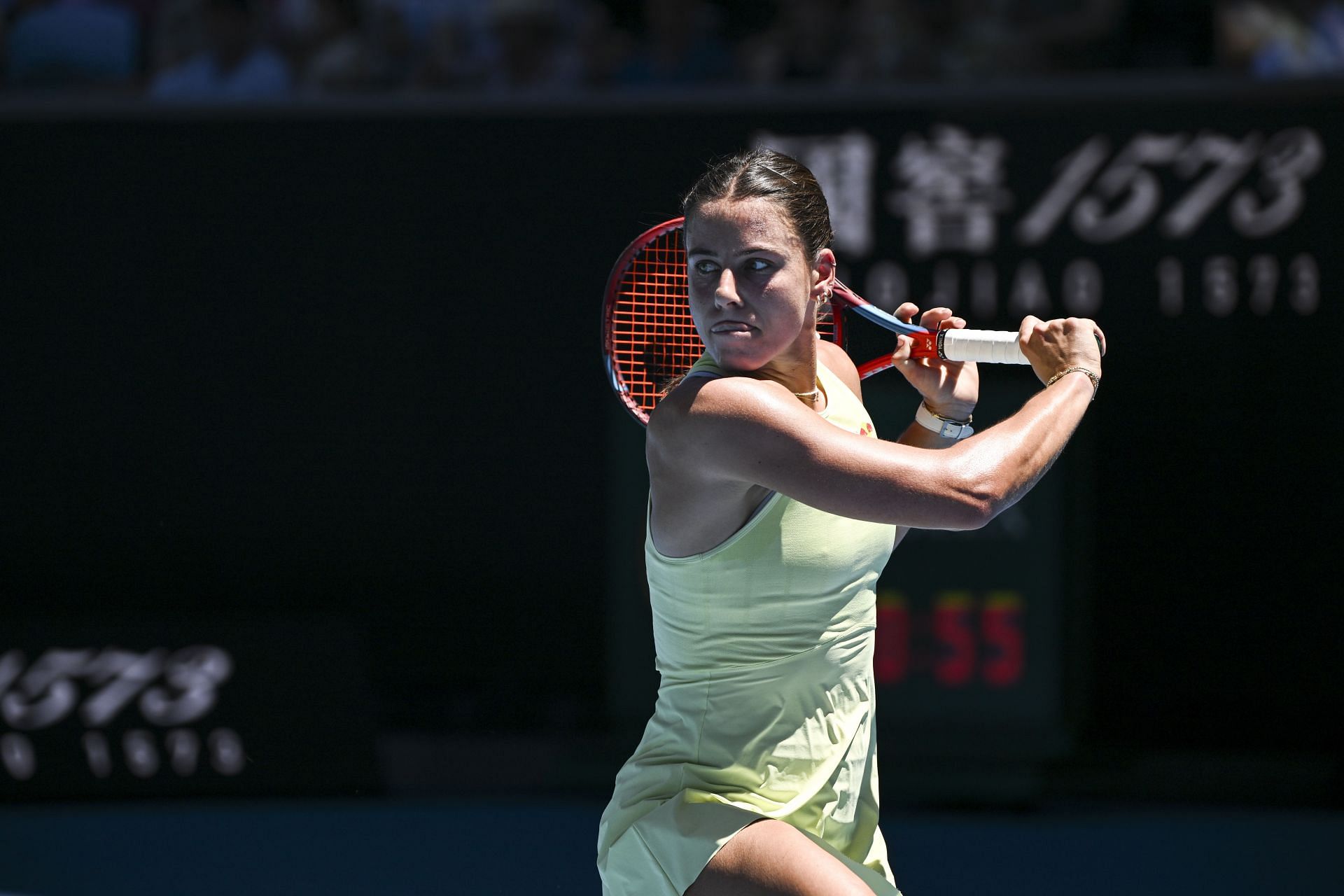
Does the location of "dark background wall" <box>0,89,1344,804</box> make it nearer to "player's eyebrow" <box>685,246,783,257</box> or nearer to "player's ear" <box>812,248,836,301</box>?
"player's ear" <box>812,248,836,301</box>

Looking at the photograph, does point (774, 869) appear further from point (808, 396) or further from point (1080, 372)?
point (1080, 372)

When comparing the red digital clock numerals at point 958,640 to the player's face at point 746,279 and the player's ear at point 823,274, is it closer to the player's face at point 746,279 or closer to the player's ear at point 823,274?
the player's ear at point 823,274

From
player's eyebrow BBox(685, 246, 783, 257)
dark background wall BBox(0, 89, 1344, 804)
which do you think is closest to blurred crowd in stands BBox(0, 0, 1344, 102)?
dark background wall BBox(0, 89, 1344, 804)

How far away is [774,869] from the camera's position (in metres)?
1.91

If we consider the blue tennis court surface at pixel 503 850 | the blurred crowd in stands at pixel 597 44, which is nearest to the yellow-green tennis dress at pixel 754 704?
the blue tennis court surface at pixel 503 850

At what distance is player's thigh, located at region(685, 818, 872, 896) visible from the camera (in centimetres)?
189

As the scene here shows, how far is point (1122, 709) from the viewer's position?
469 cm

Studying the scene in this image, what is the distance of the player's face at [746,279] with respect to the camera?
2.00 m

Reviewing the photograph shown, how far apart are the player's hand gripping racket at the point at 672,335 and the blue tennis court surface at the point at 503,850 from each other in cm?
180

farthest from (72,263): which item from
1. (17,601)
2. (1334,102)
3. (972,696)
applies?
(1334,102)

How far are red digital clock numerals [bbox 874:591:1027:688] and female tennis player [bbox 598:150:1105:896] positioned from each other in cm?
249

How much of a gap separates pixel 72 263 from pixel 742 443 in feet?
11.6

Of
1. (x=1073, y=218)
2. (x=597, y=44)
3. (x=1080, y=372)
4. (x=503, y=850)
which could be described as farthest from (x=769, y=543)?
(x=597, y=44)

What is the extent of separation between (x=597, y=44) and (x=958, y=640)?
7.93 ft
